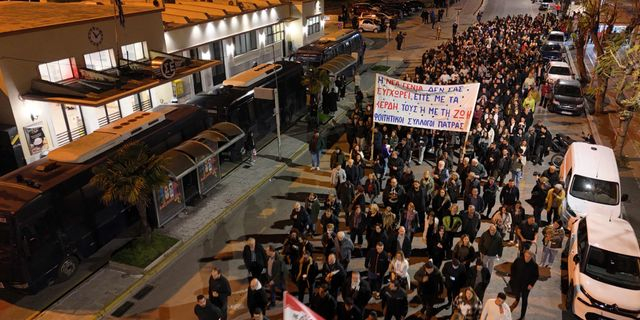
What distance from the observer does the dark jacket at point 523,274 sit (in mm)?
10031

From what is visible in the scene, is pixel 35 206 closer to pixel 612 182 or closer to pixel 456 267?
pixel 456 267

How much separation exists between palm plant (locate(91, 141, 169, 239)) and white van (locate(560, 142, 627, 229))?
37.3ft

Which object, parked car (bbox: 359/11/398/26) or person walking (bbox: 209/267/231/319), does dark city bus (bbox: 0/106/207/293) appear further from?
parked car (bbox: 359/11/398/26)

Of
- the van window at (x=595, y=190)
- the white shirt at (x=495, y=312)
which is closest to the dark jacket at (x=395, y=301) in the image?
the white shirt at (x=495, y=312)

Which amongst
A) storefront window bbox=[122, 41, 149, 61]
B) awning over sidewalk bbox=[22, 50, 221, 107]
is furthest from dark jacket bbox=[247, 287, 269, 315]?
storefront window bbox=[122, 41, 149, 61]

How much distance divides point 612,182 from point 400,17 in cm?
4904

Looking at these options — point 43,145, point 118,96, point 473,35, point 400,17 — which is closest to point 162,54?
point 118,96

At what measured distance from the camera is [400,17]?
196ft

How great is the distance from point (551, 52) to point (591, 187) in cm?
2326

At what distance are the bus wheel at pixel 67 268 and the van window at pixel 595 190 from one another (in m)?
14.0

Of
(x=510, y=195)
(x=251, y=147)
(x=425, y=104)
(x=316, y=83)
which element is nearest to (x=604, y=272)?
(x=510, y=195)

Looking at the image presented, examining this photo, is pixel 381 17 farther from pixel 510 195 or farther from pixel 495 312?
pixel 495 312

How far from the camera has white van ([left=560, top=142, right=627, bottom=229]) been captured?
1389cm

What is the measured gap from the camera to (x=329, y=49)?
2931 centimetres
